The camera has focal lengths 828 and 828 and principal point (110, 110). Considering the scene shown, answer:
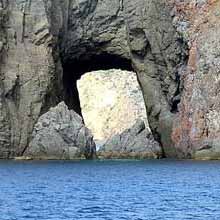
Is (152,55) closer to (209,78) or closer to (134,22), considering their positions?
(134,22)

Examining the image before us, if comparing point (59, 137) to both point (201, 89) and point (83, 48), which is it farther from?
point (83, 48)

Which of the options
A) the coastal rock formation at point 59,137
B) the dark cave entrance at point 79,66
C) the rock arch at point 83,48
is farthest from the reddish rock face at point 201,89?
the dark cave entrance at point 79,66

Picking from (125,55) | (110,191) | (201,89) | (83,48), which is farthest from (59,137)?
(110,191)

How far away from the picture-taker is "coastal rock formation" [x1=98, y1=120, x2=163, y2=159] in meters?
98.4

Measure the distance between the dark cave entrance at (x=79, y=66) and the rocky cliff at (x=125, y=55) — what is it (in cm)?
55

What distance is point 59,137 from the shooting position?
89.5 meters

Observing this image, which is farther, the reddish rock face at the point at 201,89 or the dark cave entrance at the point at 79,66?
the dark cave entrance at the point at 79,66

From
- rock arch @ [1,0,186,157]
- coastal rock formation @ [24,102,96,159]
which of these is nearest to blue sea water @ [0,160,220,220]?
coastal rock formation @ [24,102,96,159]

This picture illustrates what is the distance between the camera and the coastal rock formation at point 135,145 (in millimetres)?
98438

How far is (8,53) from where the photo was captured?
9588cm

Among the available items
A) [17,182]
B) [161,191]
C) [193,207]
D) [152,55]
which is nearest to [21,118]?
[152,55]

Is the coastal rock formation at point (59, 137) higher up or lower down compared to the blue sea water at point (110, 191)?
higher up

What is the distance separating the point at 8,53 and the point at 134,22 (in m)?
15.5

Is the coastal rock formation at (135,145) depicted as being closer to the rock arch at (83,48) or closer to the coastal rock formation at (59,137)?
the rock arch at (83,48)
